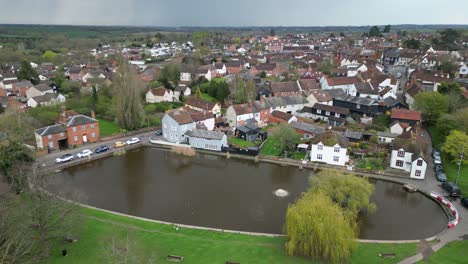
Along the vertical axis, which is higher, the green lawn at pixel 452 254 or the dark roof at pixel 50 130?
the dark roof at pixel 50 130

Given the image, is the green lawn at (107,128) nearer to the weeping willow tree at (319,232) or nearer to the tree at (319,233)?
the weeping willow tree at (319,232)

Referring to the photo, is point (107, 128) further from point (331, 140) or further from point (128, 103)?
point (331, 140)

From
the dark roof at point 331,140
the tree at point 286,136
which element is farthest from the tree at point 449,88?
the tree at point 286,136

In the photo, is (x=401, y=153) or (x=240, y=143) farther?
(x=240, y=143)

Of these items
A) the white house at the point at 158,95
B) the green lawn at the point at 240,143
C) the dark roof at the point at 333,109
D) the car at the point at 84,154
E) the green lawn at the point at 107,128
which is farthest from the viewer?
the white house at the point at 158,95

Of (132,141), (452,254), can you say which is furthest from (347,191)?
(132,141)

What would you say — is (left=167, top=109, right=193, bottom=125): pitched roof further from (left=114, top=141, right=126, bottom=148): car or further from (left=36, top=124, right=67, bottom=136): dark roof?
(left=36, top=124, right=67, bottom=136): dark roof
